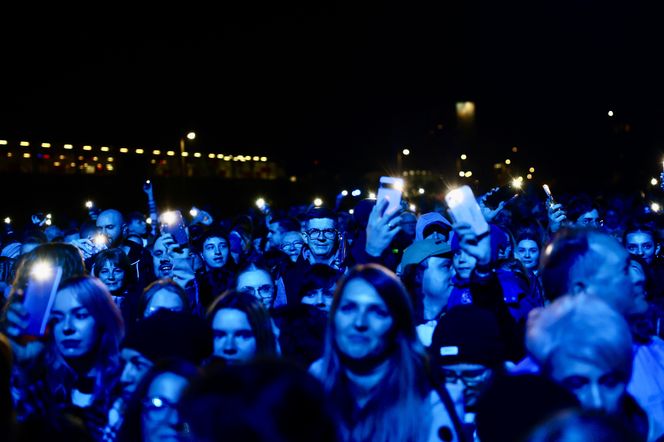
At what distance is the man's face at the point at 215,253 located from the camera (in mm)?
8258

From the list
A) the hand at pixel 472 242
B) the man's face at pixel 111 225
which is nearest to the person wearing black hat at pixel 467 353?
the hand at pixel 472 242

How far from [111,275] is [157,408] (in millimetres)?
4017

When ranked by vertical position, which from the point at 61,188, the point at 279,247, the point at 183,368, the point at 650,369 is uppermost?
the point at 61,188

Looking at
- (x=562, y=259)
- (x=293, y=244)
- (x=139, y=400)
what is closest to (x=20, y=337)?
(x=139, y=400)

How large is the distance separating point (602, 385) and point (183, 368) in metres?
1.82

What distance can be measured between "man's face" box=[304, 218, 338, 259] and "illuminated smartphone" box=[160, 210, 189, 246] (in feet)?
4.53

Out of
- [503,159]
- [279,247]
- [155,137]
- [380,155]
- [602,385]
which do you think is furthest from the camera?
[503,159]

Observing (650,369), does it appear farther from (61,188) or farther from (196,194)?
(196,194)

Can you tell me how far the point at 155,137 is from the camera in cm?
4612

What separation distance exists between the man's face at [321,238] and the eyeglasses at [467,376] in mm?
4266

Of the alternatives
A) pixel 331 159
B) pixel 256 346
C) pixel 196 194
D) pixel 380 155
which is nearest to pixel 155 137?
pixel 196 194

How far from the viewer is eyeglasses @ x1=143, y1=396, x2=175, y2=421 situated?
3.35 metres

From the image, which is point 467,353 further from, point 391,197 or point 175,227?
point 175,227

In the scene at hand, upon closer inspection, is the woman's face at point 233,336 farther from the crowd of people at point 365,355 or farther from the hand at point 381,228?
the hand at point 381,228
